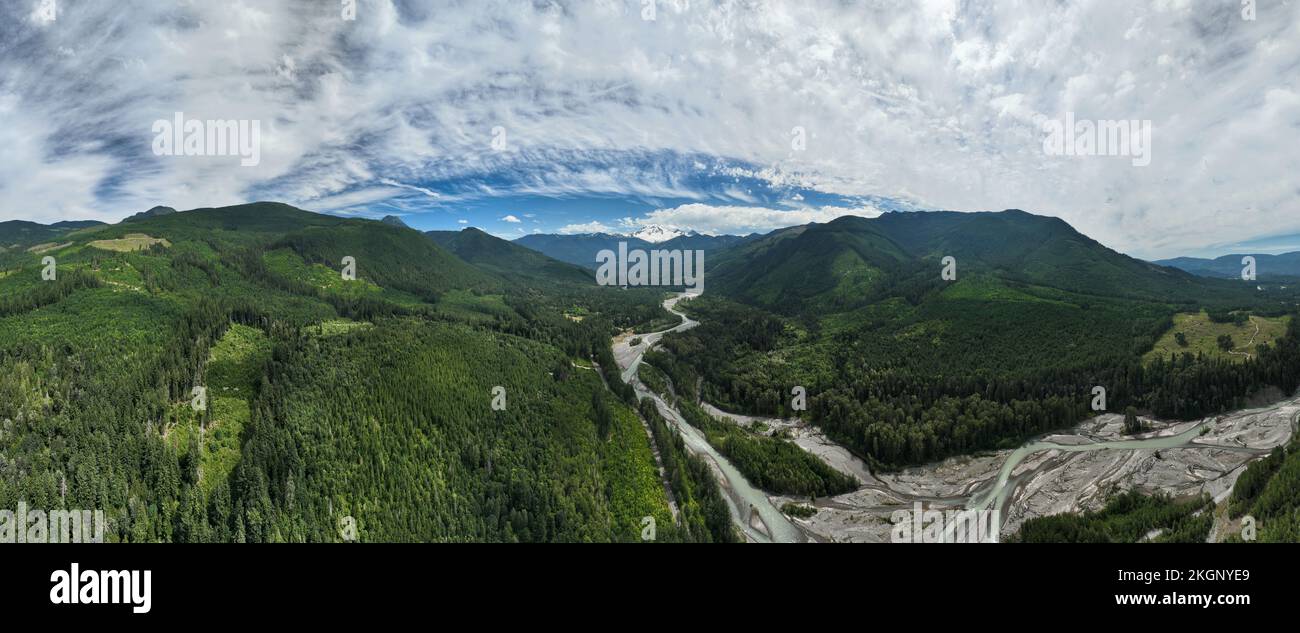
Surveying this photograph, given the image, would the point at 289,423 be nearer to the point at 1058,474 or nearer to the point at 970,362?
the point at 1058,474

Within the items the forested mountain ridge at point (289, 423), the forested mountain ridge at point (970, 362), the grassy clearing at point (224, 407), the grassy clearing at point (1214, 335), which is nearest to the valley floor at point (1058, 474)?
the forested mountain ridge at point (970, 362)

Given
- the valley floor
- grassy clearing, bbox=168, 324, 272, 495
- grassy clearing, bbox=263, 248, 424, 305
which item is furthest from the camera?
grassy clearing, bbox=263, 248, 424, 305

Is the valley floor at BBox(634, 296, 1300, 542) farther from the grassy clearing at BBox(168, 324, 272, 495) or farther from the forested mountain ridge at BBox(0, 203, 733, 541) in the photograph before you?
the grassy clearing at BBox(168, 324, 272, 495)

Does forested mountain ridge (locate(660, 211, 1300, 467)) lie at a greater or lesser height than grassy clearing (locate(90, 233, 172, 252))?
lesser

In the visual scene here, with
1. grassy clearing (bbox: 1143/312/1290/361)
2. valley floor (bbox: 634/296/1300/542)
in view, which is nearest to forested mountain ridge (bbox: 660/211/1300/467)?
grassy clearing (bbox: 1143/312/1290/361)

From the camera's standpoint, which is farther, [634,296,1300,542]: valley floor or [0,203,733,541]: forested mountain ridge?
[634,296,1300,542]: valley floor
